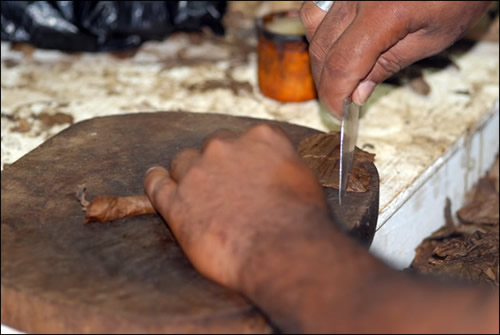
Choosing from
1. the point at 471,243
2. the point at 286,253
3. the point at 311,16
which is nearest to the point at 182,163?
the point at 286,253

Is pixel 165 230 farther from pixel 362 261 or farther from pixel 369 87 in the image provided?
pixel 369 87

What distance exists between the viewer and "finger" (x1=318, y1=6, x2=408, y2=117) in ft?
5.41

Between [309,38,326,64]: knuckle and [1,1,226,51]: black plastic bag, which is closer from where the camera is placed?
[309,38,326,64]: knuckle

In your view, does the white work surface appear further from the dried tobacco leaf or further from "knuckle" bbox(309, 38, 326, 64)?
the dried tobacco leaf

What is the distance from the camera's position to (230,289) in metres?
1.30

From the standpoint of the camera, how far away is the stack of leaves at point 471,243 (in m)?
2.09

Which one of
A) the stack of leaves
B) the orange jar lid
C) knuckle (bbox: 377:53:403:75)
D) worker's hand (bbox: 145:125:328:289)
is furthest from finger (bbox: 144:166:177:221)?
the orange jar lid

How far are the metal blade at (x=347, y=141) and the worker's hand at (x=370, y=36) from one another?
0.02m

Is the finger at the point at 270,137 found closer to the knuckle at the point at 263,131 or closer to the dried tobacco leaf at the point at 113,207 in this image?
the knuckle at the point at 263,131

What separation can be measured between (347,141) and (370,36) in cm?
23

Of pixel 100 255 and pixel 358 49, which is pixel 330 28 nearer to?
pixel 358 49

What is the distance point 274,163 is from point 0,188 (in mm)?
619

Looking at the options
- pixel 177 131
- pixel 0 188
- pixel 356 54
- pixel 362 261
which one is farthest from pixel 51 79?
pixel 362 261

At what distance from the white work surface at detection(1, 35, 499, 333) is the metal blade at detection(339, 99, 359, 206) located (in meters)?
0.40
